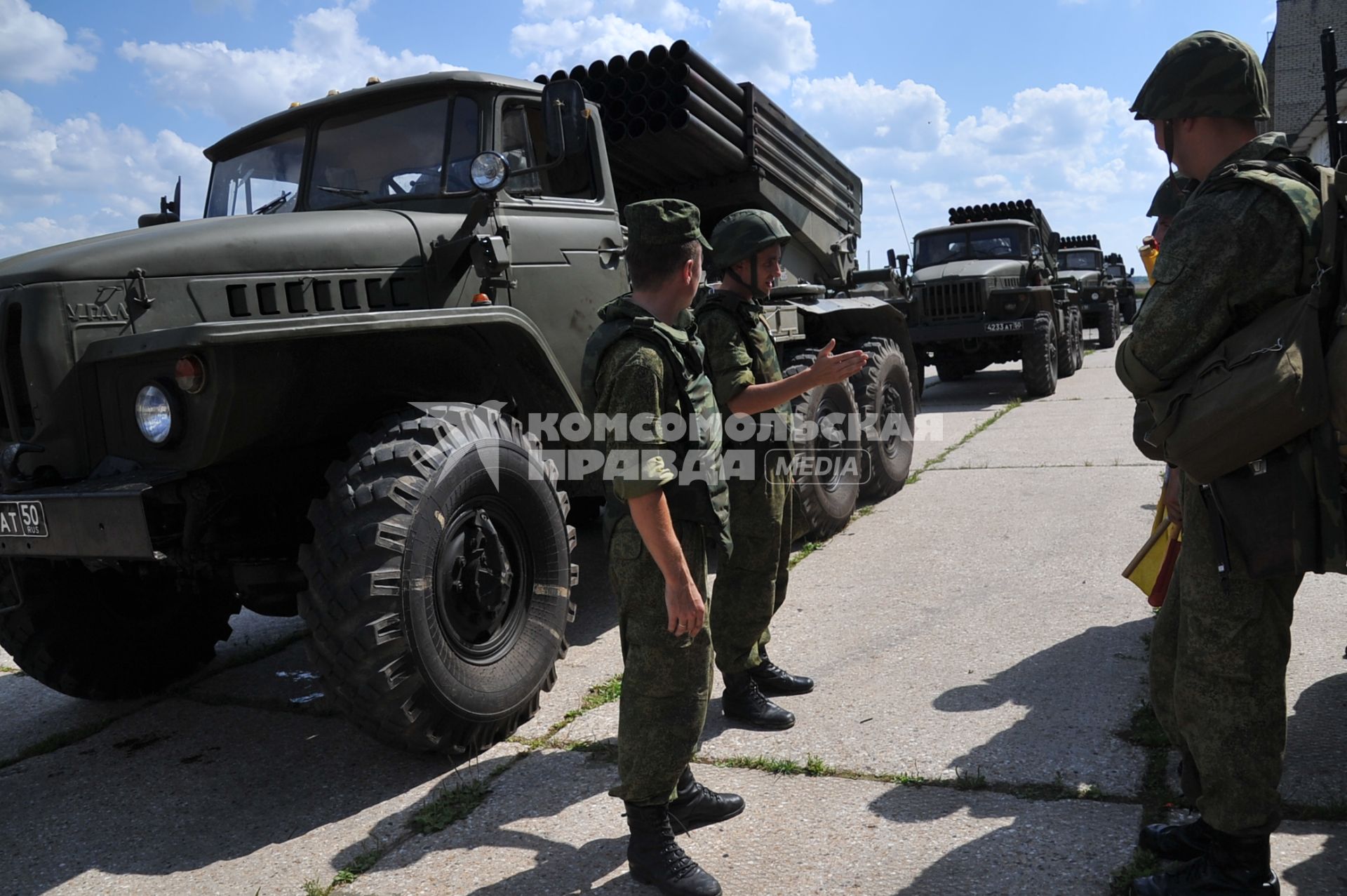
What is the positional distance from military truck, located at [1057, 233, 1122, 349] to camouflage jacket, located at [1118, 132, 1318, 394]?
57.1ft

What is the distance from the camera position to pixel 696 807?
2.77 m

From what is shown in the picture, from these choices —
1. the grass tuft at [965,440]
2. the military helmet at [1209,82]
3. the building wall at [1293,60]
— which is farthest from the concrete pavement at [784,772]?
the building wall at [1293,60]

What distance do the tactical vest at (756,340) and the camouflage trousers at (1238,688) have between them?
154 centimetres

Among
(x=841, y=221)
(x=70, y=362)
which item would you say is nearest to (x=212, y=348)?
(x=70, y=362)

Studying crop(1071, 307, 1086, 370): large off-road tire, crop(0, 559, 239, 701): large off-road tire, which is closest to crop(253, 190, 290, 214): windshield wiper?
crop(0, 559, 239, 701): large off-road tire

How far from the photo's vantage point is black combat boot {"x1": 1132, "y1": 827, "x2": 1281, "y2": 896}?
7.13ft

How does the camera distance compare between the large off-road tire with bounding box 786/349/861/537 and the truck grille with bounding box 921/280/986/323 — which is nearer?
the large off-road tire with bounding box 786/349/861/537

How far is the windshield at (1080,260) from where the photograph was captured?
19797 millimetres

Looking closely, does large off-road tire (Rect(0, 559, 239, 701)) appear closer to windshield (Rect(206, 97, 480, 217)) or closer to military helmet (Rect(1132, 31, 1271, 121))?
windshield (Rect(206, 97, 480, 217))

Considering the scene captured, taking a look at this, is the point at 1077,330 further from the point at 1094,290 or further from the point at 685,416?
the point at 685,416

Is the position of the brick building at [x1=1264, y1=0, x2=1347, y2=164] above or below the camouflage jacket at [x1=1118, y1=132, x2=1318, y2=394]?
above

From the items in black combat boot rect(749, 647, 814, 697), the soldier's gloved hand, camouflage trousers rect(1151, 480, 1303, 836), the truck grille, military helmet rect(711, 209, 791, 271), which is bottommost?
black combat boot rect(749, 647, 814, 697)

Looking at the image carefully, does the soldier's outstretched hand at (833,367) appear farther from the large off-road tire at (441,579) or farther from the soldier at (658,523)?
the large off-road tire at (441,579)

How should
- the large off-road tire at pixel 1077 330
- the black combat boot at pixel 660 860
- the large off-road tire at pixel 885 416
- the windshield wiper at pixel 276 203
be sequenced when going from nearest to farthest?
the black combat boot at pixel 660 860 < the windshield wiper at pixel 276 203 < the large off-road tire at pixel 885 416 < the large off-road tire at pixel 1077 330
